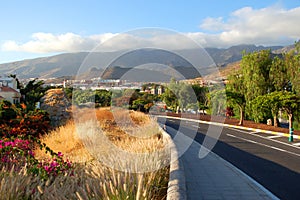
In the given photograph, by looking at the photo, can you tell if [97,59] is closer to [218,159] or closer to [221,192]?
[218,159]

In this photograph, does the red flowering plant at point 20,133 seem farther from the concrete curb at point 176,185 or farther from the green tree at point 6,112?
the concrete curb at point 176,185

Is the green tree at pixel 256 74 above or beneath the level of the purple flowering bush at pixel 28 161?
above

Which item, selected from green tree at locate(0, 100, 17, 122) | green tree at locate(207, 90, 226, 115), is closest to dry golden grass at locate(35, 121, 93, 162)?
green tree at locate(0, 100, 17, 122)

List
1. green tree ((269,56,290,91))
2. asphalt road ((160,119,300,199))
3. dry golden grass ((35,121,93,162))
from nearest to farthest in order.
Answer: asphalt road ((160,119,300,199)), dry golden grass ((35,121,93,162)), green tree ((269,56,290,91))

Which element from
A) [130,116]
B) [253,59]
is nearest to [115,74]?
[253,59]

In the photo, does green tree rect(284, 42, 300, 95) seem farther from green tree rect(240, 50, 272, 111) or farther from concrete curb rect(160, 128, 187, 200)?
concrete curb rect(160, 128, 187, 200)

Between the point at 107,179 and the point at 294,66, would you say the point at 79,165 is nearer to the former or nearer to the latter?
the point at 107,179

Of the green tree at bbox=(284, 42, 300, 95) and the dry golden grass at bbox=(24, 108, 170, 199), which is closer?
the dry golden grass at bbox=(24, 108, 170, 199)

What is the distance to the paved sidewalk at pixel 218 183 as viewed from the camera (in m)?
6.71

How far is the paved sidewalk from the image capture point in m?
6.71

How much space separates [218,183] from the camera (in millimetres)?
7793

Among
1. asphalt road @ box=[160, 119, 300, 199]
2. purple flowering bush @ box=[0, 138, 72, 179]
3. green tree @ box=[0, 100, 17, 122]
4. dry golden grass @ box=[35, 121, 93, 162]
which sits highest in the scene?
green tree @ box=[0, 100, 17, 122]

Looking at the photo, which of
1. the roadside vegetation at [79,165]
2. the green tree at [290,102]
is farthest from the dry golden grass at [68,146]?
the green tree at [290,102]

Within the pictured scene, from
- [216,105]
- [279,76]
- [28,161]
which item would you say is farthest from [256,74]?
[28,161]
